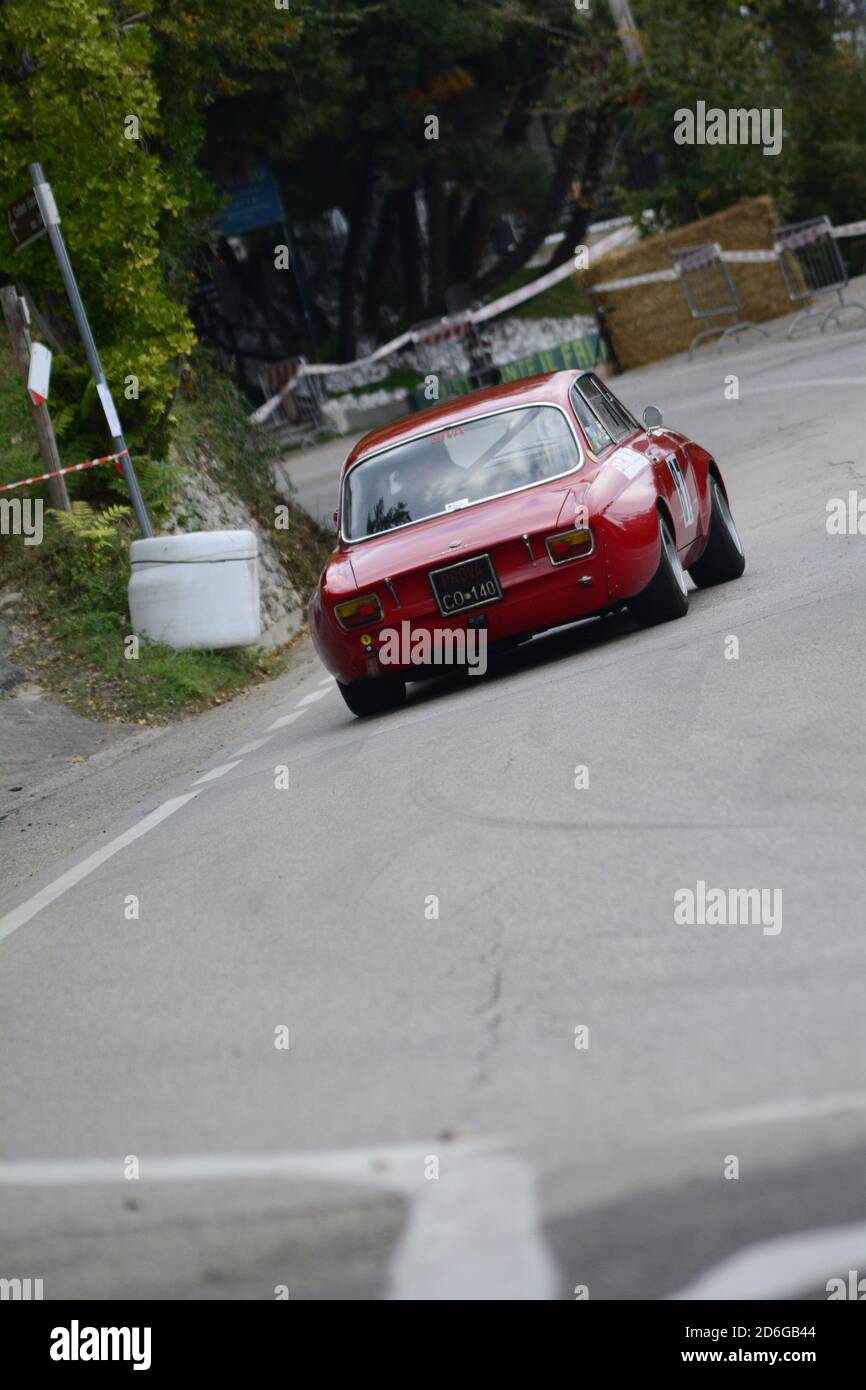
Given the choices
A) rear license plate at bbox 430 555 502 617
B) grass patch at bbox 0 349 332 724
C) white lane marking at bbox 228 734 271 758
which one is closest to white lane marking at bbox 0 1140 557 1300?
rear license plate at bbox 430 555 502 617

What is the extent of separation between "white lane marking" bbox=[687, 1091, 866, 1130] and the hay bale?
99.1 feet

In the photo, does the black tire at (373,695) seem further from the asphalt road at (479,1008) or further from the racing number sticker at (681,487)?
the racing number sticker at (681,487)

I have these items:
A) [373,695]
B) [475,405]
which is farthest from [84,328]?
[373,695]

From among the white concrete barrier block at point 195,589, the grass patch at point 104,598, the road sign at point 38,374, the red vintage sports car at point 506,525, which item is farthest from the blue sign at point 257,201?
the red vintage sports car at point 506,525

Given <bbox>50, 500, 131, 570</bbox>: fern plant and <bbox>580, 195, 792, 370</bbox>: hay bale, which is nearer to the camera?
<bbox>50, 500, 131, 570</bbox>: fern plant

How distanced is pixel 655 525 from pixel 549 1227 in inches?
270

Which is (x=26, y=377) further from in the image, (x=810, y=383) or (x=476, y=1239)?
(x=476, y=1239)

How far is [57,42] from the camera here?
16.4 metres

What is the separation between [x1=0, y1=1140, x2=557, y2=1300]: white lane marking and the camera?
3.74 meters

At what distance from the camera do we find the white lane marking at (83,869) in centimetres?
826

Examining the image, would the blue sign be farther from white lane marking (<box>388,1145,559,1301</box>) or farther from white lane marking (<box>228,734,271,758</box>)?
white lane marking (<box>388,1145,559,1301</box>)

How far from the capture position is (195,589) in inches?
602

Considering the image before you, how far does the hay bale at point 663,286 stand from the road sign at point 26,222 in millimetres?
18915

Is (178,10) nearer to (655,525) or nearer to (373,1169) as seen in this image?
(655,525)
